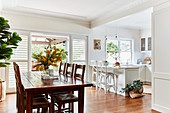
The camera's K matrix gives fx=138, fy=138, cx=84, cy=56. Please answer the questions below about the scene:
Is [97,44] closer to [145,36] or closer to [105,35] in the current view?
[105,35]

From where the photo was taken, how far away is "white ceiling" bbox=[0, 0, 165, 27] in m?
3.89

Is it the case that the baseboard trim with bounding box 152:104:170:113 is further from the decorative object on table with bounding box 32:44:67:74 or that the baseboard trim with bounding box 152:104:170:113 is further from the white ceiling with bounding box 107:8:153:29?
the white ceiling with bounding box 107:8:153:29

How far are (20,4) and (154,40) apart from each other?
12.8ft

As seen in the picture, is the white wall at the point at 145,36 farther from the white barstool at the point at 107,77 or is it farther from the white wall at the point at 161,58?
the white wall at the point at 161,58

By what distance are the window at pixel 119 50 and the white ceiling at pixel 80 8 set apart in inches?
66.8

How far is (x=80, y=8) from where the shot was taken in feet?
14.7

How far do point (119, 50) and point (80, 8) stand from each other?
3326 mm

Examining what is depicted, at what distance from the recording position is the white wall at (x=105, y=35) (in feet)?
19.9

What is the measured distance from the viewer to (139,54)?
24.0ft

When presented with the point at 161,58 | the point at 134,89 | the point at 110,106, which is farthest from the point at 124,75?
the point at 161,58

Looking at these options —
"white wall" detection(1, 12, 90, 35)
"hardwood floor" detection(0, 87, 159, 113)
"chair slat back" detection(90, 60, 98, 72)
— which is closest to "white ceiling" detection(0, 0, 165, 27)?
"white wall" detection(1, 12, 90, 35)

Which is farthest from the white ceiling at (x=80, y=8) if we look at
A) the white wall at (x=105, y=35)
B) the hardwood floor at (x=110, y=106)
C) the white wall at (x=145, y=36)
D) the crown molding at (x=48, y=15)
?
the white wall at (x=145, y=36)

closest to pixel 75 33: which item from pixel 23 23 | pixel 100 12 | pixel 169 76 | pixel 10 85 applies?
pixel 100 12

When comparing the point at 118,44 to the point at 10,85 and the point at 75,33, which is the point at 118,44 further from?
the point at 10,85
